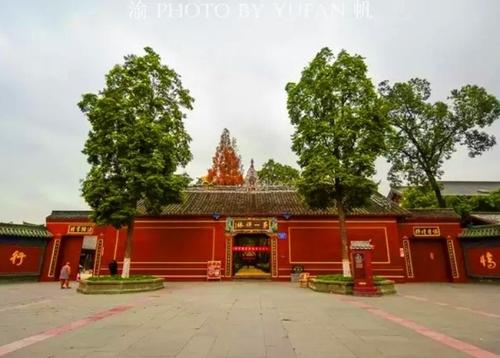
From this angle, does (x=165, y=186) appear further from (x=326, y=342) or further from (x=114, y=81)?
(x=326, y=342)

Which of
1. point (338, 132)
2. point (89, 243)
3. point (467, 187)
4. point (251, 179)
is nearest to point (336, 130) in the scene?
point (338, 132)

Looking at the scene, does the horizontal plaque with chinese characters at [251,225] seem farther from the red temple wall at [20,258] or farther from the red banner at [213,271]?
the red temple wall at [20,258]

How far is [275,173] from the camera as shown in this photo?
1313 inches

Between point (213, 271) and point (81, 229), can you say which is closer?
point (213, 271)

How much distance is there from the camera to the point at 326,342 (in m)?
4.50

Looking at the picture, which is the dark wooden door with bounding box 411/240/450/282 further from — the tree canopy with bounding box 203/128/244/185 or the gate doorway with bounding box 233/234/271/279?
the tree canopy with bounding box 203/128/244/185

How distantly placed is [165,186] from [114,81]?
520cm

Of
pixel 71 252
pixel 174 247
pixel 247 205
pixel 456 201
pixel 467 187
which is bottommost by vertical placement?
pixel 71 252

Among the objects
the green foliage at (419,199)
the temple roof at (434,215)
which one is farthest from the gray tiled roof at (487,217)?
the green foliage at (419,199)

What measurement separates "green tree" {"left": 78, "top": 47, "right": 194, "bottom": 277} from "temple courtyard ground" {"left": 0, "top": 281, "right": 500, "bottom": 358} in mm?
4691

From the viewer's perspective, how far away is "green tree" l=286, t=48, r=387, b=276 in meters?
12.3

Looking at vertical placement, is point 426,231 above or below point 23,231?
above

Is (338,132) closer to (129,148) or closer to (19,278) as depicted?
(129,148)

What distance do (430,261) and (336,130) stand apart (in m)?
11.1
